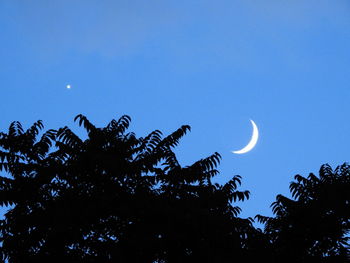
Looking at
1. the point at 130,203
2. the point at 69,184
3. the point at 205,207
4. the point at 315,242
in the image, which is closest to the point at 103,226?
the point at 130,203

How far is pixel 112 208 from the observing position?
789cm

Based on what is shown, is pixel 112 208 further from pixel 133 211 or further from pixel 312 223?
pixel 312 223

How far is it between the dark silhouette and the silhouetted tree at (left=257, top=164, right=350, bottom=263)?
3cm

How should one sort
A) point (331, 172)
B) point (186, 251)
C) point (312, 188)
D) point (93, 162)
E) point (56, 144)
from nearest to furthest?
point (186, 251) → point (93, 162) → point (56, 144) → point (312, 188) → point (331, 172)

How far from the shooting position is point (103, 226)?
8.08m

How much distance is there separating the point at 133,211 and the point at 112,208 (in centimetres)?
54

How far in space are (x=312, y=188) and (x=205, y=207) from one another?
12.8 ft

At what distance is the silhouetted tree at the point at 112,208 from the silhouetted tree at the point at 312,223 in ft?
4.66

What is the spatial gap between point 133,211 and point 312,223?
519cm

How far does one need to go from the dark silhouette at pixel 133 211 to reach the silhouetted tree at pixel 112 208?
2 cm

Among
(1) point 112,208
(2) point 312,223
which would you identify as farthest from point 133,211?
(2) point 312,223

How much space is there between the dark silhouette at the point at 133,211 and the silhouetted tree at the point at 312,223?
28mm

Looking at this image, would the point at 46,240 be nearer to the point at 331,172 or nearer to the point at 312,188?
the point at 312,188

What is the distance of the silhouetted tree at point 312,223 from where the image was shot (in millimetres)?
8701
